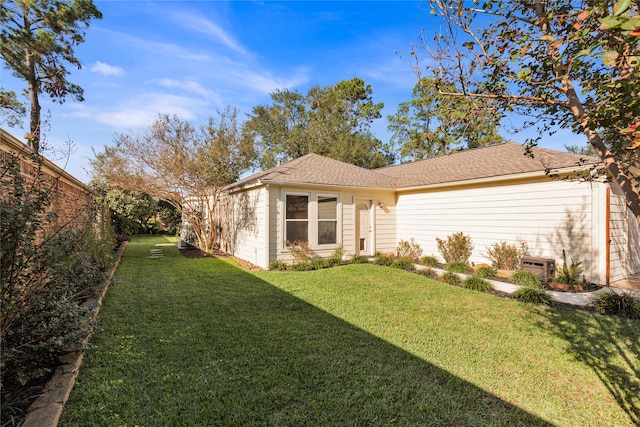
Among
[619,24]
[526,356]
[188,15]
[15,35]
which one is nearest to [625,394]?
[526,356]

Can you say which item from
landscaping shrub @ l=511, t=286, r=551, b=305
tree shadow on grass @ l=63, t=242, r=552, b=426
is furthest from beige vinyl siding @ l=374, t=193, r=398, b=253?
tree shadow on grass @ l=63, t=242, r=552, b=426

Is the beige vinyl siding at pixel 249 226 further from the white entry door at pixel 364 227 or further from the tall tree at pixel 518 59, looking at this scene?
the tall tree at pixel 518 59

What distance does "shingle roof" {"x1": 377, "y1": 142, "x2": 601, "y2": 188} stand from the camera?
7441 millimetres

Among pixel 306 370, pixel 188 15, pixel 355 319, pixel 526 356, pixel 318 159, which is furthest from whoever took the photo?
pixel 318 159

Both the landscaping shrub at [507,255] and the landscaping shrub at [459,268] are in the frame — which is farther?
the landscaping shrub at [459,268]

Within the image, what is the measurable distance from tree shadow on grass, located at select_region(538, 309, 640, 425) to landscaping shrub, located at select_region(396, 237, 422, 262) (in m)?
5.31

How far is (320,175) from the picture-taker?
10023 mm

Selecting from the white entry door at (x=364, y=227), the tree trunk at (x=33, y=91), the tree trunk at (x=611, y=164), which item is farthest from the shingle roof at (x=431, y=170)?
the tree trunk at (x=33, y=91)

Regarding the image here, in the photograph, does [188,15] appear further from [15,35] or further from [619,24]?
[15,35]

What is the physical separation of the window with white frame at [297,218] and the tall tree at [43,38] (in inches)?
385

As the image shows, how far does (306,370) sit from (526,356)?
107 inches

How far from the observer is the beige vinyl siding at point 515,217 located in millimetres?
6805

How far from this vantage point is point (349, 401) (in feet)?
8.57

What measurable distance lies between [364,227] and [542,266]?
5.30 meters
